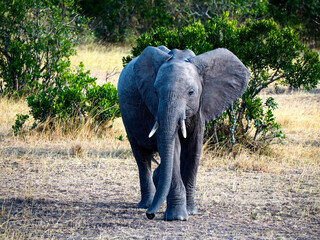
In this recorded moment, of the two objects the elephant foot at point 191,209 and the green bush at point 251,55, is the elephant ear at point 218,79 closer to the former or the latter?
the elephant foot at point 191,209

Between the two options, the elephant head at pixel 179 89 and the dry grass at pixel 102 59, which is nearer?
the elephant head at pixel 179 89

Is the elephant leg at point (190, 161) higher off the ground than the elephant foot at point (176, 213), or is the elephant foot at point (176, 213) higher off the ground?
the elephant leg at point (190, 161)

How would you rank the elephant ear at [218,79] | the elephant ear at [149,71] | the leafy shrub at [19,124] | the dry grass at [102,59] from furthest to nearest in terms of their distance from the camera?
the dry grass at [102,59], the leafy shrub at [19,124], the elephant ear at [218,79], the elephant ear at [149,71]

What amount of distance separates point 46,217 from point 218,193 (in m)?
2.23

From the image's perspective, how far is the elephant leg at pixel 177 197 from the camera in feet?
18.0

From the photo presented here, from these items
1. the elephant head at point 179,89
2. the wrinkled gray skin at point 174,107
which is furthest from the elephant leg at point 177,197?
the elephant head at point 179,89

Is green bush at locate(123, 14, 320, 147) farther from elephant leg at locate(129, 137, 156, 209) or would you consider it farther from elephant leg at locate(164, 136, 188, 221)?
elephant leg at locate(164, 136, 188, 221)

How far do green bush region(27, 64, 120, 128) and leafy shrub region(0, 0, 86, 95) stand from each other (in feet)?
5.45

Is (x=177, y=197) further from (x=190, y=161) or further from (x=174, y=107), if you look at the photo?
(x=174, y=107)

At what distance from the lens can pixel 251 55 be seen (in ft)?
30.5

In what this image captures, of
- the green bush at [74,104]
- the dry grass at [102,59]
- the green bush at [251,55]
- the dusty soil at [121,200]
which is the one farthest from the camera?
the dry grass at [102,59]

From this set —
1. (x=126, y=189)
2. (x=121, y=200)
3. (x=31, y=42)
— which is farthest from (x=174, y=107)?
(x=31, y=42)

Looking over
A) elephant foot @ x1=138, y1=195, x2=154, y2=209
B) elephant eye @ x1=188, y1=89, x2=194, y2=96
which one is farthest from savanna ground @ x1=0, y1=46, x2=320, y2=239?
elephant eye @ x1=188, y1=89, x2=194, y2=96

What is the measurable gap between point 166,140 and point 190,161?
75cm
